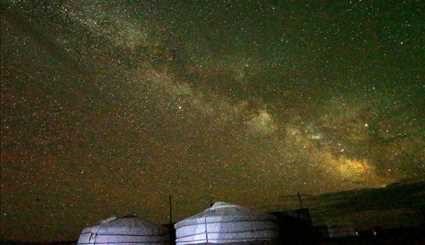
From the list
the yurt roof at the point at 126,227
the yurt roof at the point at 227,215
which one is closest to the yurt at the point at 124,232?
the yurt roof at the point at 126,227

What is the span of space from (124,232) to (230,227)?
131 inches

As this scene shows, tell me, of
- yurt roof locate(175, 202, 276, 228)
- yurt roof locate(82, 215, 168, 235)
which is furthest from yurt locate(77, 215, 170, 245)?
yurt roof locate(175, 202, 276, 228)

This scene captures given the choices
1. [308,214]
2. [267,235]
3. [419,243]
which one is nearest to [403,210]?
[419,243]

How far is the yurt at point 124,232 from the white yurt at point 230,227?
4.14ft

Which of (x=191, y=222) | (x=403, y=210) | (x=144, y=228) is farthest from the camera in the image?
(x=403, y=210)

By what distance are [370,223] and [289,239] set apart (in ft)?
Result: 32.7

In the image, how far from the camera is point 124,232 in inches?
450

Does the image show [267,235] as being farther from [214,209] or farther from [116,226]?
[116,226]

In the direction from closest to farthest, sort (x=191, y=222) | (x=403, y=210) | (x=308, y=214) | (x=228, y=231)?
(x=228, y=231), (x=191, y=222), (x=308, y=214), (x=403, y=210)

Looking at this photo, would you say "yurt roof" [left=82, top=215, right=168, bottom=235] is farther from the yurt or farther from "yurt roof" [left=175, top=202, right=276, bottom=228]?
"yurt roof" [left=175, top=202, right=276, bottom=228]

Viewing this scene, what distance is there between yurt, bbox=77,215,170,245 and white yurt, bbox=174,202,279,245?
1.26m

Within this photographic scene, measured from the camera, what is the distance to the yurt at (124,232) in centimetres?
1136

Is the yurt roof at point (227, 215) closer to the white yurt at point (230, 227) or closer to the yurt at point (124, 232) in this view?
the white yurt at point (230, 227)

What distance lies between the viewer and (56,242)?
15789mm
